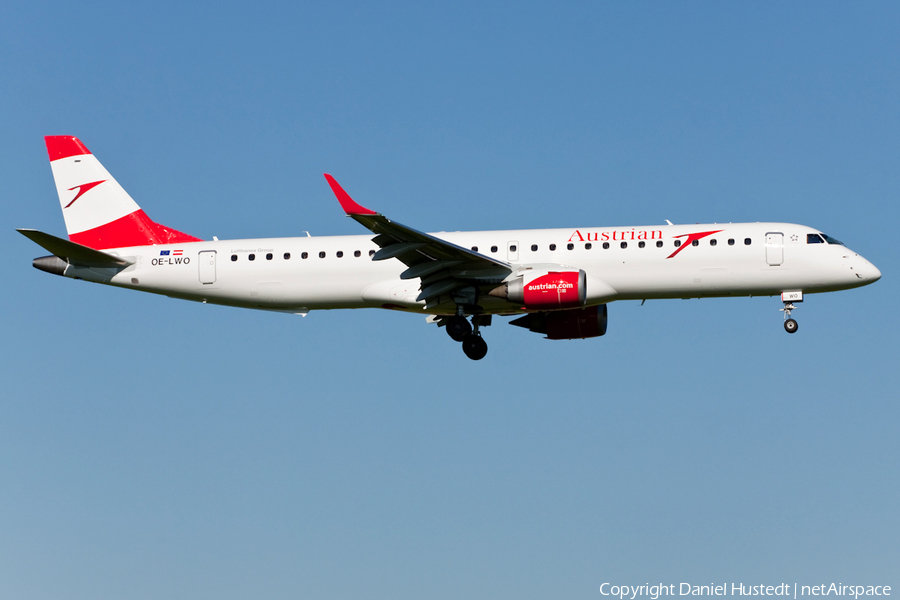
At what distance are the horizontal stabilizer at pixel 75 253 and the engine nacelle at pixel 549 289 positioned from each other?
1382cm

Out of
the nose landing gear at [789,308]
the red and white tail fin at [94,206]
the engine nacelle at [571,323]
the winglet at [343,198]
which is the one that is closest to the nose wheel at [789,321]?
the nose landing gear at [789,308]

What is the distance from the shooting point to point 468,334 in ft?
114

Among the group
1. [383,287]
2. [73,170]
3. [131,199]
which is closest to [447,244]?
[383,287]

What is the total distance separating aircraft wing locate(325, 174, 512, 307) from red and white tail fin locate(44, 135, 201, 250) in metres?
8.82

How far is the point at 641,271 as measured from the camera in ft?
105

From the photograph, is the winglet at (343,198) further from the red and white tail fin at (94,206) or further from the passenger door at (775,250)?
the passenger door at (775,250)

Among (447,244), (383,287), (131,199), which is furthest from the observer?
(131,199)

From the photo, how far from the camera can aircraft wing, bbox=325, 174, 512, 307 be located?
29861mm

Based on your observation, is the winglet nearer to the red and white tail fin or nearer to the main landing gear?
the main landing gear

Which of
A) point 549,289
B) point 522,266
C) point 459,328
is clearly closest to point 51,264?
point 459,328

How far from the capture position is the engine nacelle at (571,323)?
35406mm

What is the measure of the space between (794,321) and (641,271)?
519cm

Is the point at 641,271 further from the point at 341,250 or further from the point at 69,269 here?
the point at 69,269

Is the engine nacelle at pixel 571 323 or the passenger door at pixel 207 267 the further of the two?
the engine nacelle at pixel 571 323
